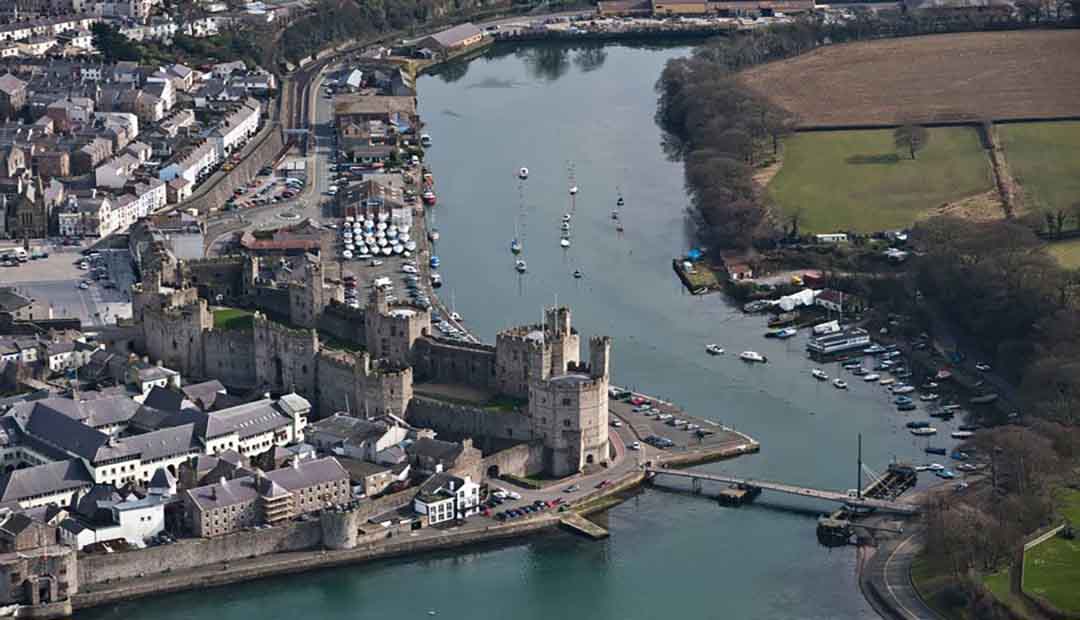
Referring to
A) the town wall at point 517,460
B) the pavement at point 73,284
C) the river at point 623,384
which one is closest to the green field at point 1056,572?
the river at point 623,384

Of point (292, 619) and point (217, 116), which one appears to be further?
point (217, 116)

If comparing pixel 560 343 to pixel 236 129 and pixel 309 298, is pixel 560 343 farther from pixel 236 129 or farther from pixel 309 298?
pixel 236 129

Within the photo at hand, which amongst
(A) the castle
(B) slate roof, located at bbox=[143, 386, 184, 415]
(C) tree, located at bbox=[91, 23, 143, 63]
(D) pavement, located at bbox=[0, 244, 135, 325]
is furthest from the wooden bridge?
(C) tree, located at bbox=[91, 23, 143, 63]

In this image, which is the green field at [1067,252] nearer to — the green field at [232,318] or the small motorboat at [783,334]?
the small motorboat at [783,334]

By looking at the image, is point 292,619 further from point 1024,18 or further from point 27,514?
point 1024,18

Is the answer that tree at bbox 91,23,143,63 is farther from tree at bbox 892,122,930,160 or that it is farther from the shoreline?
the shoreline

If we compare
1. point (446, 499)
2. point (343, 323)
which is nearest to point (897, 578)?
point (446, 499)

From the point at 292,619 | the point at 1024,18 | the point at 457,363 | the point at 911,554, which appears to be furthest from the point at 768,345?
the point at 1024,18
